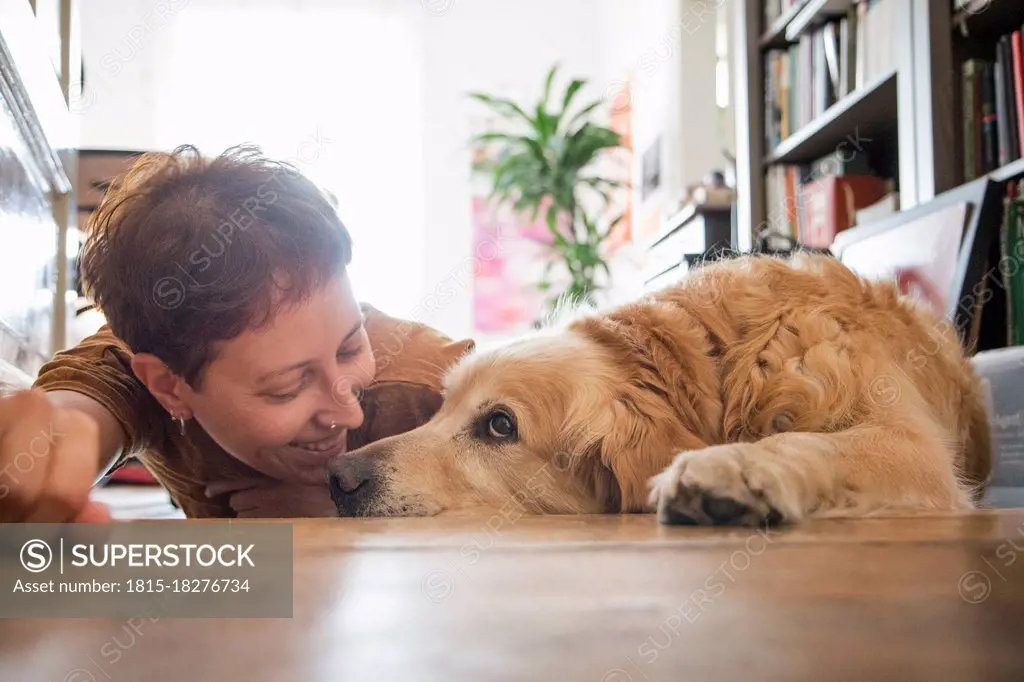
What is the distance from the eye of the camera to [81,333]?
3.15m

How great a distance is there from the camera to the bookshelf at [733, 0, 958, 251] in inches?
97.4

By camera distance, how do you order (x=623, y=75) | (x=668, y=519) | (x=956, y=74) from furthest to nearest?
(x=623, y=75), (x=956, y=74), (x=668, y=519)

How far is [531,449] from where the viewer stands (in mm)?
1240

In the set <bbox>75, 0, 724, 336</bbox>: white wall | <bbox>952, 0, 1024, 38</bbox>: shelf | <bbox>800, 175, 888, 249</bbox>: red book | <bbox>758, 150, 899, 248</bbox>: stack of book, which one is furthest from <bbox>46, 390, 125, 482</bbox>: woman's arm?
<bbox>75, 0, 724, 336</bbox>: white wall

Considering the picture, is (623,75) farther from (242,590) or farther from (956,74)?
(242,590)

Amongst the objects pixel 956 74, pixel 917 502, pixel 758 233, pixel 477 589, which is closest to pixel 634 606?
pixel 477 589

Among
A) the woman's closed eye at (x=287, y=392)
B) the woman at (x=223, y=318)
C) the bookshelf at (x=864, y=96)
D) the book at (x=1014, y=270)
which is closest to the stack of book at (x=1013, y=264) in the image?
the book at (x=1014, y=270)

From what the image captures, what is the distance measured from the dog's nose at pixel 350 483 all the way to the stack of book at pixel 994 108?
6.47ft

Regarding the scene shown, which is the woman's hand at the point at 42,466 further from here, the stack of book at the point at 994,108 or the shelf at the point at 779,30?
the shelf at the point at 779,30

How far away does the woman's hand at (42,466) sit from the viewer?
0.82 meters

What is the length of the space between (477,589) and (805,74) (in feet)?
11.4

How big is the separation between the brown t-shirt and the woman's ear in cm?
6

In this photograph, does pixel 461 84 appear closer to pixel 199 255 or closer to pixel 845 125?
pixel 845 125

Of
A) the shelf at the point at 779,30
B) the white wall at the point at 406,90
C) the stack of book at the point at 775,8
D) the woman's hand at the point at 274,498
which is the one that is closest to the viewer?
the woman's hand at the point at 274,498
